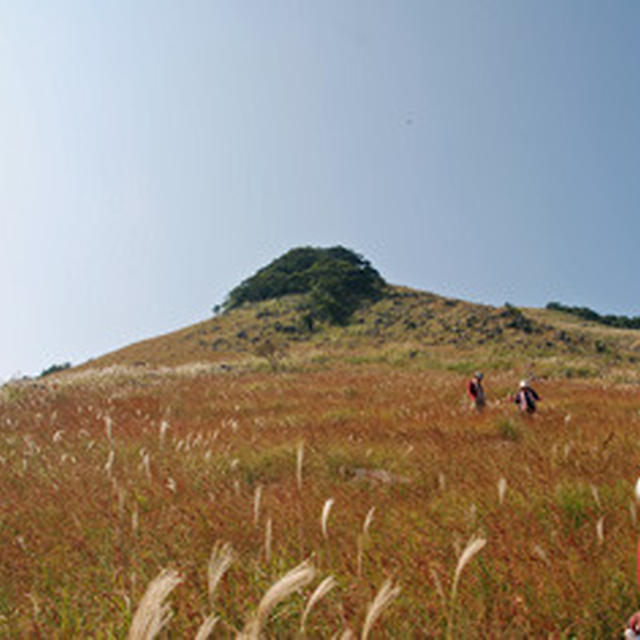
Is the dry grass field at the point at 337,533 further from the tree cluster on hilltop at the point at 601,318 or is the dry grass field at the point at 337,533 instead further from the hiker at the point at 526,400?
the tree cluster on hilltop at the point at 601,318

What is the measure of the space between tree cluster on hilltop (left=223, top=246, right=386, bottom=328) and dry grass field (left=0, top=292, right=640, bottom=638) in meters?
45.3

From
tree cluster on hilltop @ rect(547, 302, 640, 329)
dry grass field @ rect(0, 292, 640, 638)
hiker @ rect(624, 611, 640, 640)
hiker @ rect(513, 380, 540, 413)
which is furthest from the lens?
tree cluster on hilltop @ rect(547, 302, 640, 329)

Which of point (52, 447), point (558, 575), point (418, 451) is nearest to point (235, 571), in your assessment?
point (558, 575)

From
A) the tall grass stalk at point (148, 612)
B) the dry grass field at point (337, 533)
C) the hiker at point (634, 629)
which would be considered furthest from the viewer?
the dry grass field at point (337, 533)

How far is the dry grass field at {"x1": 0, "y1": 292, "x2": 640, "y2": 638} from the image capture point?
1.81m

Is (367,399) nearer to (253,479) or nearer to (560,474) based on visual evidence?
(253,479)

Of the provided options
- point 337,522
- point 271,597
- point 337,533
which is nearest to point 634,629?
point 271,597

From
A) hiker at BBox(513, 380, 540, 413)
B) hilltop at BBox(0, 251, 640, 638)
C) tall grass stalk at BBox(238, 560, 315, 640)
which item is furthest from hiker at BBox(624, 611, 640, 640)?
hiker at BBox(513, 380, 540, 413)

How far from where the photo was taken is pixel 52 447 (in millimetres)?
5402

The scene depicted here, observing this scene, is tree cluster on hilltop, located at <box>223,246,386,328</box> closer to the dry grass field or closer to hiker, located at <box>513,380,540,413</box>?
hiker, located at <box>513,380,540,413</box>

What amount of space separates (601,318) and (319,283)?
53.0 meters

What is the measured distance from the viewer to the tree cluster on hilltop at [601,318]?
71856 mm

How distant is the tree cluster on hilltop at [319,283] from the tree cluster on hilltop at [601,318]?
40175mm

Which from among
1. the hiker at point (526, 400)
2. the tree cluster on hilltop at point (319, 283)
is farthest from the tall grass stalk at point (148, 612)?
the tree cluster on hilltop at point (319, 283)
